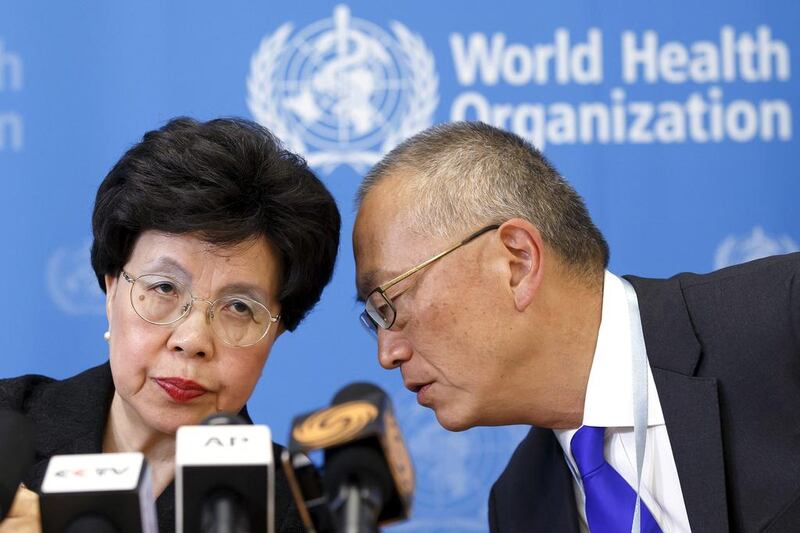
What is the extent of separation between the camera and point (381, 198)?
1.99m

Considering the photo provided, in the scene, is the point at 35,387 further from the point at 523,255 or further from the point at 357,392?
the point at 357,392

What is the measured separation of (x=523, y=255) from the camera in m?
1.92

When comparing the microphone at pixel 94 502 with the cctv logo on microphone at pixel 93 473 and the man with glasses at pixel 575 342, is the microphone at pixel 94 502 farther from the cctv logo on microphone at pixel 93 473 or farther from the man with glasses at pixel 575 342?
the man with glasses at pixel 575 342

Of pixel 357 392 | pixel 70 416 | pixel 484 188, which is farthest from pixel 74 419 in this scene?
pixel 357 392

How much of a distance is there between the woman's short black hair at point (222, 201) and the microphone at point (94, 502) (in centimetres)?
80

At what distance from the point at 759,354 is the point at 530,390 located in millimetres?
390

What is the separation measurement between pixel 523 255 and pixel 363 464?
0.98 metres

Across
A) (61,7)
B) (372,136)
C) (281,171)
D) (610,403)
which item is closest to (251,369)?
(281,171)

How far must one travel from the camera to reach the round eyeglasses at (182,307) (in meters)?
1.83

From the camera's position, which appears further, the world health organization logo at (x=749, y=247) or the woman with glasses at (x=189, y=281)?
the world health organization logo at (x=749, y=247)

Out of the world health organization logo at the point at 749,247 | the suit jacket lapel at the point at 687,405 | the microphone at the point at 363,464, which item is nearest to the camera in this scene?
the microphone at the point at 363,464

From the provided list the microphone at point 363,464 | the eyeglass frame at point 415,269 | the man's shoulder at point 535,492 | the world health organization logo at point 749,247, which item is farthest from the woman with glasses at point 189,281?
the world health organization logo at point 749,247

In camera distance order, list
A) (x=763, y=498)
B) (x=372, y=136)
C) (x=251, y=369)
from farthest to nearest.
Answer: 1. (x=372, y=136)
2. (x=251, y=369)
3. (x=763, y=498)

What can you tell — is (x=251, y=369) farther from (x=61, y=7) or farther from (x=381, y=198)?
(x=61, y=7)
